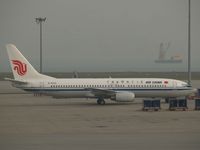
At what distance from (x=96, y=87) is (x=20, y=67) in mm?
7508

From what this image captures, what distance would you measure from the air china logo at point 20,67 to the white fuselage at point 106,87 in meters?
1.54

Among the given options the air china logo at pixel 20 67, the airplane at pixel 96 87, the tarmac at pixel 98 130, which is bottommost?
the tarmac at pixel 98 130

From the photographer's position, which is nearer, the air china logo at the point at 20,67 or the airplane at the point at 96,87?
the airplane at the point at 96,87

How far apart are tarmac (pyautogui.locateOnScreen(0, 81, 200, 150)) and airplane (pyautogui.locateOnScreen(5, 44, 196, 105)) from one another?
733 centimetres

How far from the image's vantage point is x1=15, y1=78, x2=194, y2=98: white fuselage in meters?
50.4

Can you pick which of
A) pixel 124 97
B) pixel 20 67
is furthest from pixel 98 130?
pixel 20 67

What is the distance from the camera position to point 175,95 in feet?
169

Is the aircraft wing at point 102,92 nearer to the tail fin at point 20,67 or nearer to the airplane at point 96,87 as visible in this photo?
the airplane at point 96,87

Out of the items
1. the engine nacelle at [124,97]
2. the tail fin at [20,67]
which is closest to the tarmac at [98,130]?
the engine nacelle at [124,97]

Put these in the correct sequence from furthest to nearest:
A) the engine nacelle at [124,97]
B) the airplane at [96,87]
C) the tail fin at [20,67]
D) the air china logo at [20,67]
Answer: the air china logo at [20,67] → the tail fin at [20,67] → the airplane at [96,87] → the engine nacelle at [124,97]

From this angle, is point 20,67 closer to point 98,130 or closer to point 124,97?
point 124,97

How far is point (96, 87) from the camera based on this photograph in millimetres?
51406

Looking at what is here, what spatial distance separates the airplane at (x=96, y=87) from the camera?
50375mm

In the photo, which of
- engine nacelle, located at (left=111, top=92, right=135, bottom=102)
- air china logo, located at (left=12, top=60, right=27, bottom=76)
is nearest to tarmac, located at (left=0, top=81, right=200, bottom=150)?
engine nacelle, located at (left=111, top=92, right=135, bottom=102)
